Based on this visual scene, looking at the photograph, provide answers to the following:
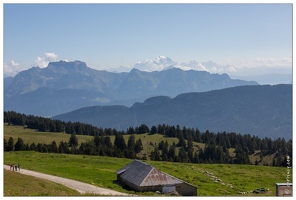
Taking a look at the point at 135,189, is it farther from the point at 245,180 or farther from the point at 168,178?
the point at 245,180

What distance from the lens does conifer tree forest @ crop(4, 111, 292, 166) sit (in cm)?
11544

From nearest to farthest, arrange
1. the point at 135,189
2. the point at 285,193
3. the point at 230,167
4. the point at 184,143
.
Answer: the point at 285,193, the point at 135,189, the point at 230,167, the point at 184,143

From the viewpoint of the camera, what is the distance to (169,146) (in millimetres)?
159500

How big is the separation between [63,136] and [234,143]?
280ft

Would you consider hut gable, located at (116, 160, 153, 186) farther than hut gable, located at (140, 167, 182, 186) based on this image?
Yes

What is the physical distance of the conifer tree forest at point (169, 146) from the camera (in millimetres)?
115438

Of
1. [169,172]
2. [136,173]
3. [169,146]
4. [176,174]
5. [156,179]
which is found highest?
[136,173]

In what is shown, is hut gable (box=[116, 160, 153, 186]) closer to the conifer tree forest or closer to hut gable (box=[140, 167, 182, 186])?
hut gable (box=[140, 167, 182, 186])

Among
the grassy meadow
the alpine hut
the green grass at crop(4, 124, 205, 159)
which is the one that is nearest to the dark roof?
the alpine hut

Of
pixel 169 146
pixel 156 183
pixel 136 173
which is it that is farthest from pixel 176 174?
pixel 169 146

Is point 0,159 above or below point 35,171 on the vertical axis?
above

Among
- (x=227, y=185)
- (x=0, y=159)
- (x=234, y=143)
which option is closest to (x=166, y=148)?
(x=234, y=143)

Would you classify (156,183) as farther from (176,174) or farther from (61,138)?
(61,138)

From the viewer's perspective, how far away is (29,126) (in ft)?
649
